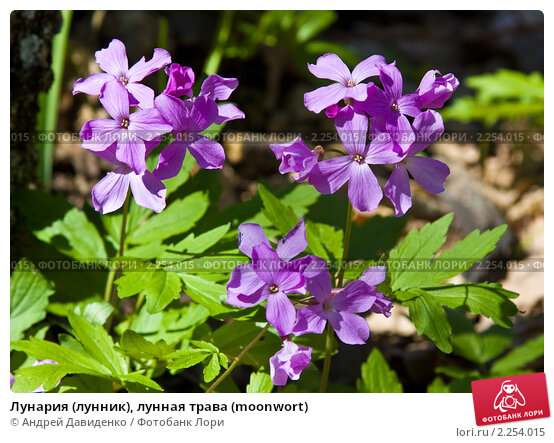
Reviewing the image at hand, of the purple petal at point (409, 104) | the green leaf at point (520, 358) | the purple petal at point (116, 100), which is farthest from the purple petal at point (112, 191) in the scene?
the green leaf at point (520, 358)

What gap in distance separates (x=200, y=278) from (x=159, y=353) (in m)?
0.23

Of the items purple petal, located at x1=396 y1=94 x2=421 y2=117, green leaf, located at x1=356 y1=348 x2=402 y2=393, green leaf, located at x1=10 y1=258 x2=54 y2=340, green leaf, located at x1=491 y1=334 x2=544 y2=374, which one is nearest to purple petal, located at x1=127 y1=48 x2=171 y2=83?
purple petal, located at x1=396 y1=94 x2=421 y2=117

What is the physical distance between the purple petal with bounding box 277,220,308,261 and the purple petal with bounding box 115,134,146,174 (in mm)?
369

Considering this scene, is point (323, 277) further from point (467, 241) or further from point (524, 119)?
point (524, 119)

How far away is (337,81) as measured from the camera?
134 centimetres

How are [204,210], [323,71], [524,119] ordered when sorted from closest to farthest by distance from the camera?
[323,71] < [204,210] < [524,119]

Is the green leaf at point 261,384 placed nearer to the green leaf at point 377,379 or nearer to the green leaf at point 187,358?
the green leaf at point 187,358

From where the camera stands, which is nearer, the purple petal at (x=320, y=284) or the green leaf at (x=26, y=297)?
the purple petal at (x=320, y=284)

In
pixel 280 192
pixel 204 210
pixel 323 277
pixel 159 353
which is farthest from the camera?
pixel 280 192

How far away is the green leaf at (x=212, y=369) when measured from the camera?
134cm

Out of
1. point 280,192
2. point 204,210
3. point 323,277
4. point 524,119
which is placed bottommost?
point 323,277

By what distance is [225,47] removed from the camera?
12.0 feet
